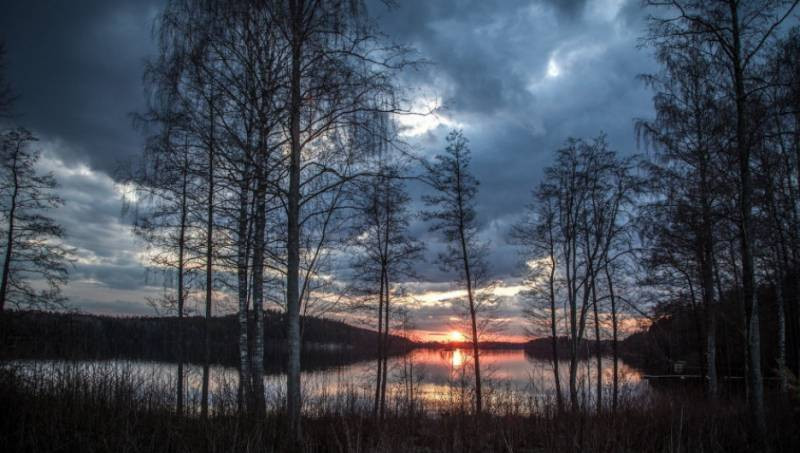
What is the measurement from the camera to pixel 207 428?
6340mm

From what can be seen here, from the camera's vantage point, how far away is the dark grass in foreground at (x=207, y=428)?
19.9 feet

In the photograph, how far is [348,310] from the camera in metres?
18.1

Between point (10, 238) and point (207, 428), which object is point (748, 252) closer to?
point (207, 428)

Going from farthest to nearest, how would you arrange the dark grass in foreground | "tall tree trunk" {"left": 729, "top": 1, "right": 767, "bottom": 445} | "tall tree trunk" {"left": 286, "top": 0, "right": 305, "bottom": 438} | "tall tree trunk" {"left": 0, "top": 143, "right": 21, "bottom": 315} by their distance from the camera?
"tall tree trunk" {"left": 0, "top": 143, "right": 21, "bottom": 315}, "tall tree trunk" {"left": 729, "top": 1, "right": 767, "bottom": 445}, "tall tree trunk" {"left": 286, "top": 0, "right": 305, "bottom": 438}, the dark grass in foreground

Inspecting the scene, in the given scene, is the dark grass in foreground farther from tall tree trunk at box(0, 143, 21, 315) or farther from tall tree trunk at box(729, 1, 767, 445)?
tall tree trunk at box(0, 143, 21, 315)

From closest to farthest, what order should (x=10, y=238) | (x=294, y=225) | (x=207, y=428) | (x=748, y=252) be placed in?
(x=207, y=428) < (x=294, y=225) < (x=748, y=252) < (x=10, y=238)

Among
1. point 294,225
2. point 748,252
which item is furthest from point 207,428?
point 748,252

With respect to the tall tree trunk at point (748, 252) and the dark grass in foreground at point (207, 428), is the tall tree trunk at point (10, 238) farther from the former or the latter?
the tall tree trunk at point (748, 252)

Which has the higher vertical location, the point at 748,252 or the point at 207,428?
the point at 748,252

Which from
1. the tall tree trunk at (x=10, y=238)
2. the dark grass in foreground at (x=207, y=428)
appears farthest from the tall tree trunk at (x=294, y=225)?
the tall tree trunk at (x=10, y=238)

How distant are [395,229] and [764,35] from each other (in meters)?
13.4

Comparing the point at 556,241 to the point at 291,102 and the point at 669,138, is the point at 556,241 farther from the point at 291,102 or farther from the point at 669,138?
the point at 291,102

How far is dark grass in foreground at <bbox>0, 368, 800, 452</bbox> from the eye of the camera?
6070mm

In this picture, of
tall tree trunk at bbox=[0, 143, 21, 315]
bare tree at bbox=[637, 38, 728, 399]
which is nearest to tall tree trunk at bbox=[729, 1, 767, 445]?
bare tree at bbox=[637, 38, 728, 399]
